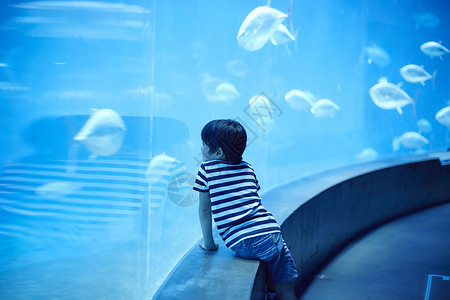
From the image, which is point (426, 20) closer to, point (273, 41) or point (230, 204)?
point (273, 41)

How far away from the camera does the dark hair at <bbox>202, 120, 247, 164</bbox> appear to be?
187 cm

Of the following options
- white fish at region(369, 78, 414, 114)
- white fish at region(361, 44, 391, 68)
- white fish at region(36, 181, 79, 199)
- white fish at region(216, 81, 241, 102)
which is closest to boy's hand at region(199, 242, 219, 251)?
white fish at region(36, 181, 79, 199)

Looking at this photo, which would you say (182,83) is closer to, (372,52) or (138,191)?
(138,191)

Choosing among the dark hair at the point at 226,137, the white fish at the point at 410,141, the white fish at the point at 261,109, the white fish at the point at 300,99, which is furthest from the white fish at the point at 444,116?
the dark hair at the point at 226,137

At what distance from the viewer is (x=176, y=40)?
223 centimetres

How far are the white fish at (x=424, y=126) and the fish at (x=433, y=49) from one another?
1312mm

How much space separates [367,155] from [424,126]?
2.34 m

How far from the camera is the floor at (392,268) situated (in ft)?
9.48

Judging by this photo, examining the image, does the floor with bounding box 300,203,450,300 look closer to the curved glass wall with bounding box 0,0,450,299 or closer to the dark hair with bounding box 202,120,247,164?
the curved glass wall with bounding box 0,0,450,299

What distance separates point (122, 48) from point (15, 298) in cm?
106

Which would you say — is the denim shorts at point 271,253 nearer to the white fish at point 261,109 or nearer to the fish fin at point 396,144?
the white fish at point 261,109

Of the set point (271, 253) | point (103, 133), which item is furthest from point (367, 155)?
point (103, 133)

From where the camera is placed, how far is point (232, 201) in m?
1.89

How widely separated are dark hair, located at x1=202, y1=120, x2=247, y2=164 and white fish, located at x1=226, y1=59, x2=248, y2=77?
152 centimetres
